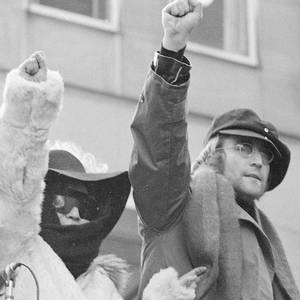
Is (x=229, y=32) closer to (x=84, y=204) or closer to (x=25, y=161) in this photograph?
(x=84, y=204)

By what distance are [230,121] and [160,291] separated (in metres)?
0.98

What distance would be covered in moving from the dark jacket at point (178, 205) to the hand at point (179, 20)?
0.16 metres

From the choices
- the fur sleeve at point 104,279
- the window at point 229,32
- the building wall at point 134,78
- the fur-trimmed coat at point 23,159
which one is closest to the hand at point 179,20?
the fur-trimmed coat at point 23,159

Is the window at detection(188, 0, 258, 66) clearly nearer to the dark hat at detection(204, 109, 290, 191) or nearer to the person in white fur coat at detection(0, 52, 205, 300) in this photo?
the dark hat at detection(204, 109, 290, 191)

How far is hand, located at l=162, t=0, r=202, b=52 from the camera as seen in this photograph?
7.48m

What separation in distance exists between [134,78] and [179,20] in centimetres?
520

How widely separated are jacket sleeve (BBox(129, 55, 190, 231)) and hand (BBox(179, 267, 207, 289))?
229 mm

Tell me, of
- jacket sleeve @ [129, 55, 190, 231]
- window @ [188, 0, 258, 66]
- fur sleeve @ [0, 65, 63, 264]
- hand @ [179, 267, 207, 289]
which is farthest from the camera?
window @ [188, 0, 258, 66]

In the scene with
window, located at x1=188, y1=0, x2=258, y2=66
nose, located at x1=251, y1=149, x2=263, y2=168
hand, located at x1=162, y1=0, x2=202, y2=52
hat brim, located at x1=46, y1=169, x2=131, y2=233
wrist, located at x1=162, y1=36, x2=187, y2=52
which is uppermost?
window, located at x1=188, y1=0, x2=258, y2=66

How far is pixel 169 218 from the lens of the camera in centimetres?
766

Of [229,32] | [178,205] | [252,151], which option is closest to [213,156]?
[252,151]

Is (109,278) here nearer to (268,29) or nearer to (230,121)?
(230,121)

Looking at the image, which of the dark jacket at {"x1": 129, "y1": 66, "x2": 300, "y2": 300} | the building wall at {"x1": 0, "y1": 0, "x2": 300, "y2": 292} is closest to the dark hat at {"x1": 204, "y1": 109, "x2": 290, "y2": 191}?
the dark jacket at {"x1": 129, "y1": 66, "x2": 300, "y2": 300}

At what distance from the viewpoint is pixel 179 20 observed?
750 cm
